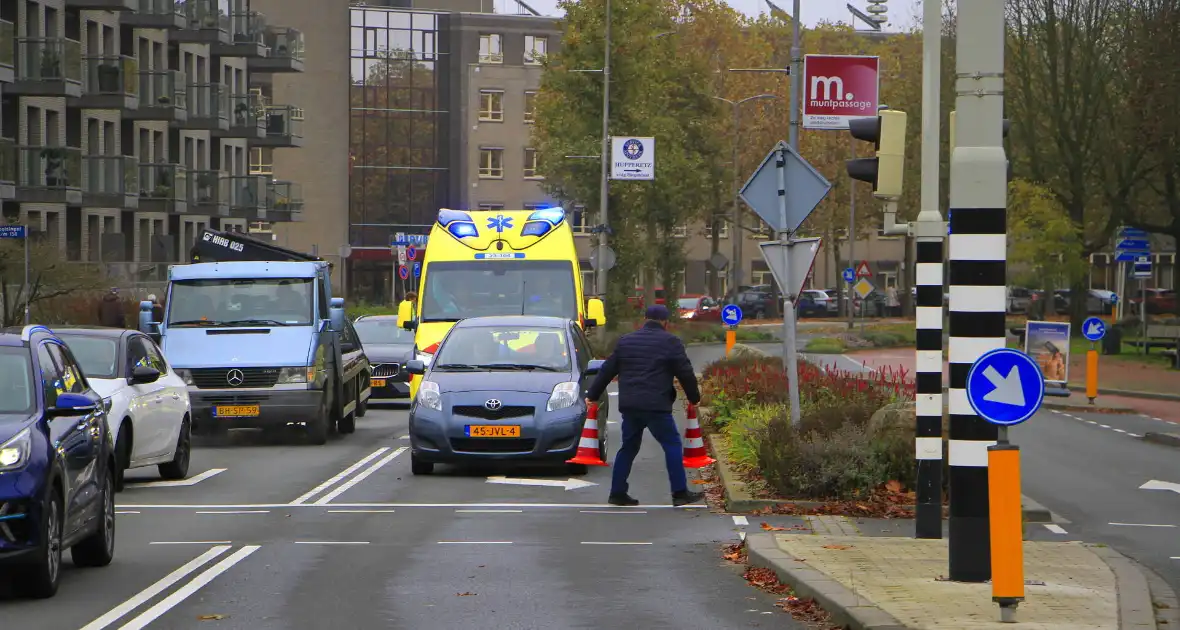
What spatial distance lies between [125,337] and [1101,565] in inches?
395

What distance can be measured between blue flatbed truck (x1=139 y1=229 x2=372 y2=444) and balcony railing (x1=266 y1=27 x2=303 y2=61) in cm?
4680

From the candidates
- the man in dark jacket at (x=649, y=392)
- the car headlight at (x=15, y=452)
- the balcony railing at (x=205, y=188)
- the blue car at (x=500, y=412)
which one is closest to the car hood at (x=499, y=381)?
the blue car at (x=500, y=412)

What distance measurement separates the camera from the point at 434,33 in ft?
352

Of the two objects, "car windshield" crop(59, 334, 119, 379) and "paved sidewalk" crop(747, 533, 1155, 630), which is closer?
"paved sidewalk" crop(747, 533, 1155, 630)

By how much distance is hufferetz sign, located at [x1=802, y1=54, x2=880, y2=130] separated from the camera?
23.5 m

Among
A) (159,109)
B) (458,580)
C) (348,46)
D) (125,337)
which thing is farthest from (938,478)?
(348,46)

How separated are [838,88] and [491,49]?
87.3 m

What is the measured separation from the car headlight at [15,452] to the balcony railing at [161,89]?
49.8m

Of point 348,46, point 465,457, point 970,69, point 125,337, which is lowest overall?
point 465,457

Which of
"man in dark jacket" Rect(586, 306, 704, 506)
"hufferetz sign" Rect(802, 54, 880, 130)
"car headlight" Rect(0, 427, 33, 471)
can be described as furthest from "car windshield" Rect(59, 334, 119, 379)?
"hufferetz sign" Rect(802, 54, 880, 130)

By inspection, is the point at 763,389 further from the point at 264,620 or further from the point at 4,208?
the point at 4,208

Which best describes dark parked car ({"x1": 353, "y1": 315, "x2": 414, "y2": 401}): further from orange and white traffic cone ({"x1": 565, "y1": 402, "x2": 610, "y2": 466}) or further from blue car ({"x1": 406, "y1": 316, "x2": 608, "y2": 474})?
orange and white traffic cone ({"x1": 565, "y1": 402, "x2": 610, "y2": 466})

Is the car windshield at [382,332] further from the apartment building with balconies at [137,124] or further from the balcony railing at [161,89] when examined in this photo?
the balcony railing at [161,89]

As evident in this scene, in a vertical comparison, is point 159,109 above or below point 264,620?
above
